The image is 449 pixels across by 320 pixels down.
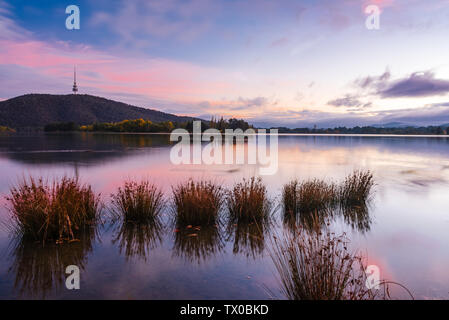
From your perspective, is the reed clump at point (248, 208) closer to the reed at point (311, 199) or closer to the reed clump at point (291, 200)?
the reed clump at point (291, 200)

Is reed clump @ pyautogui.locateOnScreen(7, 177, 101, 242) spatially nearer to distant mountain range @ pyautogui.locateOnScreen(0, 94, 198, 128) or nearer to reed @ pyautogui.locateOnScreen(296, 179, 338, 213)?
Result: reed @ pyautogui.locateOnScreen(296, 179, 338, 213)

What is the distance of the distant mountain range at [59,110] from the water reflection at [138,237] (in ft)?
394

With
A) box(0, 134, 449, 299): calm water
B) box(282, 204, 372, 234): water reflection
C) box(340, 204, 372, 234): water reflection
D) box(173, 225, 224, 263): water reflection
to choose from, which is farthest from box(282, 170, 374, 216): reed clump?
box(173, 225, 224, 263): water reflection

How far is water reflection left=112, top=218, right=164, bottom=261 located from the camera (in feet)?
19.1

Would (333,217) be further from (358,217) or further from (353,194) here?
(353,194)

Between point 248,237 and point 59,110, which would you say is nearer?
point 248,237

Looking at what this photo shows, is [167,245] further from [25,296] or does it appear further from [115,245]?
[25,296]

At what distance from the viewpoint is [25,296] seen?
409cm

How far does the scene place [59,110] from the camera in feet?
404

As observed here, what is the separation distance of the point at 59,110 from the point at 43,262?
136588 millimetres

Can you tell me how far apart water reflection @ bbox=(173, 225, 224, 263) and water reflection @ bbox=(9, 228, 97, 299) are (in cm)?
176

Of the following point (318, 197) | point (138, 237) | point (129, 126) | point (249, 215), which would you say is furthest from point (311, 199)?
point (129, 126)

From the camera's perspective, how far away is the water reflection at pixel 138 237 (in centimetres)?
582
